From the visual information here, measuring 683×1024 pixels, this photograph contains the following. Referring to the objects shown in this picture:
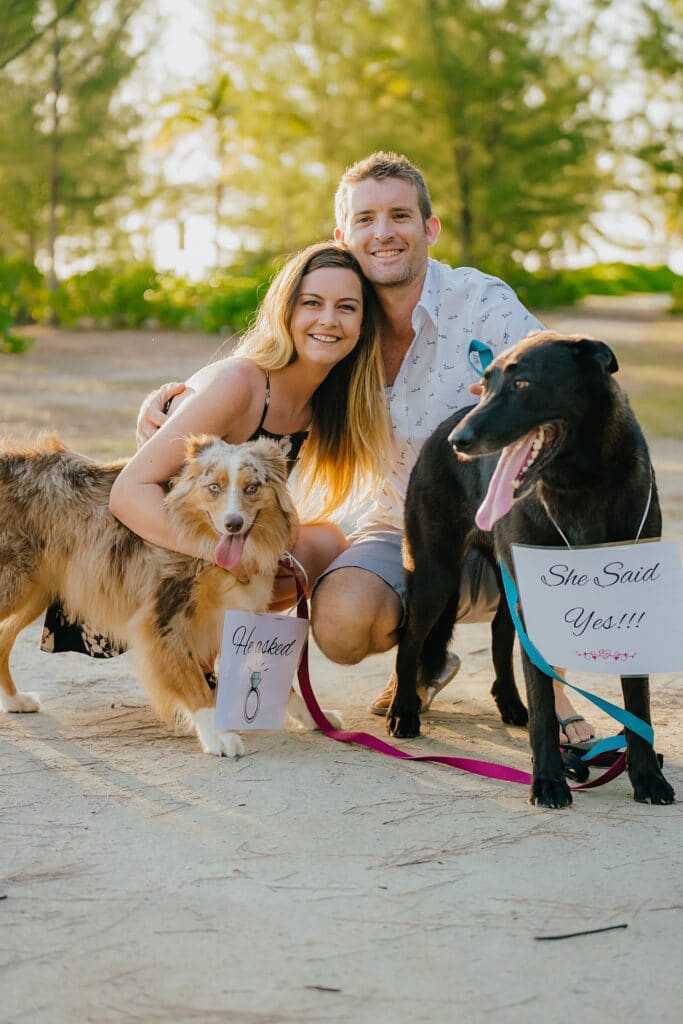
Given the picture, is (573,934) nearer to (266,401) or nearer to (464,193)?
(266,401)

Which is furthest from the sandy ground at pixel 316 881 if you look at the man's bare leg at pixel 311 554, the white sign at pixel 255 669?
the man's bare leg at pixel 311 554

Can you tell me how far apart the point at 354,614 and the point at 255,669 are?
0.50m

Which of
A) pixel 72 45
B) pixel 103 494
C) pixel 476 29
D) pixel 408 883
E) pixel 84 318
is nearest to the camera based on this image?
pixel 408 883

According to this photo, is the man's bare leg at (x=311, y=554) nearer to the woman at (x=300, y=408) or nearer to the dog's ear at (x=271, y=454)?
the woman at (x=300, y=408)

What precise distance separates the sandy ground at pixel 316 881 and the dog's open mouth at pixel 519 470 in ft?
3.05

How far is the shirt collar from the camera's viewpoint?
16.2 feet

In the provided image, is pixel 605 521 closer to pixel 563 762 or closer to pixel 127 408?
pixel 563 762

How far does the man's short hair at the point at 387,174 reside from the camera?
488 centimetres

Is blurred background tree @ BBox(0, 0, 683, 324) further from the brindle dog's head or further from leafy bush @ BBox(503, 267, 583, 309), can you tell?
the brindle dog's head

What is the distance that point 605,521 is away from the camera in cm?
373

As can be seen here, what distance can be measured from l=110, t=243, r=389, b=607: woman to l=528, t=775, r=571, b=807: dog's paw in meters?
1.53

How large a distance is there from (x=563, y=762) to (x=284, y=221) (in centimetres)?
3311

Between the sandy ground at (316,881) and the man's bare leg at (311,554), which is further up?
the man's bare leg at (311,554)

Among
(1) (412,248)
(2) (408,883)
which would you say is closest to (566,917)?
(2) (408,883)
